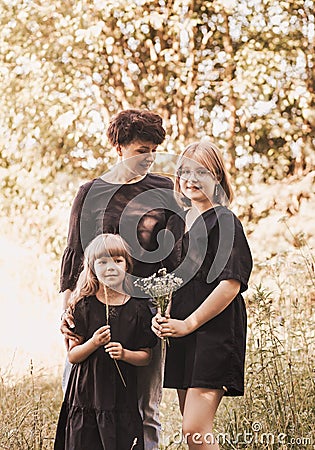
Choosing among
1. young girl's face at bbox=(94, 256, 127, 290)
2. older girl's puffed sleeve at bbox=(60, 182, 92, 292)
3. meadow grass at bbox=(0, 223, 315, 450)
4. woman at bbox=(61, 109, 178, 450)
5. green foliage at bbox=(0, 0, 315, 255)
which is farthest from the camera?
green foliage at bbox=(0, 0, 315, 255)

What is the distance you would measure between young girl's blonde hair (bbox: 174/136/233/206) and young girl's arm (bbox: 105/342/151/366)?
53 cm

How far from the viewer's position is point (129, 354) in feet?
8.22

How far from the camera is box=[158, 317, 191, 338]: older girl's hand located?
2414 mm

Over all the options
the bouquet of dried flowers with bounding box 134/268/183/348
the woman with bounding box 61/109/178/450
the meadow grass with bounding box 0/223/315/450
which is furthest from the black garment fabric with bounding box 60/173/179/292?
the meadow grass with bounding box 0/223/315/450

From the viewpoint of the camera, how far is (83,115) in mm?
6492

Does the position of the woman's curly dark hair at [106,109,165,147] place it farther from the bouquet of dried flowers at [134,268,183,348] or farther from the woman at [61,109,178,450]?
the bouquet of dried flowers at [134,268,183,348]

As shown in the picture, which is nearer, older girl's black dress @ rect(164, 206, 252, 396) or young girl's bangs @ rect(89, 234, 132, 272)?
older girl's black dress @ rect(164, 206, 252, 396)

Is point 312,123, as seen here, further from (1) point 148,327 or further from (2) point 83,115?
(1) point 148,327

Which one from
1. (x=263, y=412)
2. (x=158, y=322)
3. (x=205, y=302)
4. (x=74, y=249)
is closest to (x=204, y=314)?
(x=205, y=302)

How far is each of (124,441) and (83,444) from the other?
0.42 feet

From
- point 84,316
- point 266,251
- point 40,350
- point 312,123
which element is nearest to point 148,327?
point 84,316

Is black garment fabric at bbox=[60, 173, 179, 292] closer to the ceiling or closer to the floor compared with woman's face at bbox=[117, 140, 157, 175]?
closer to the floor

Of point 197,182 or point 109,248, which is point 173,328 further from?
point 197,182

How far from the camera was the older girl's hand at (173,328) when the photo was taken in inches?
95.0
